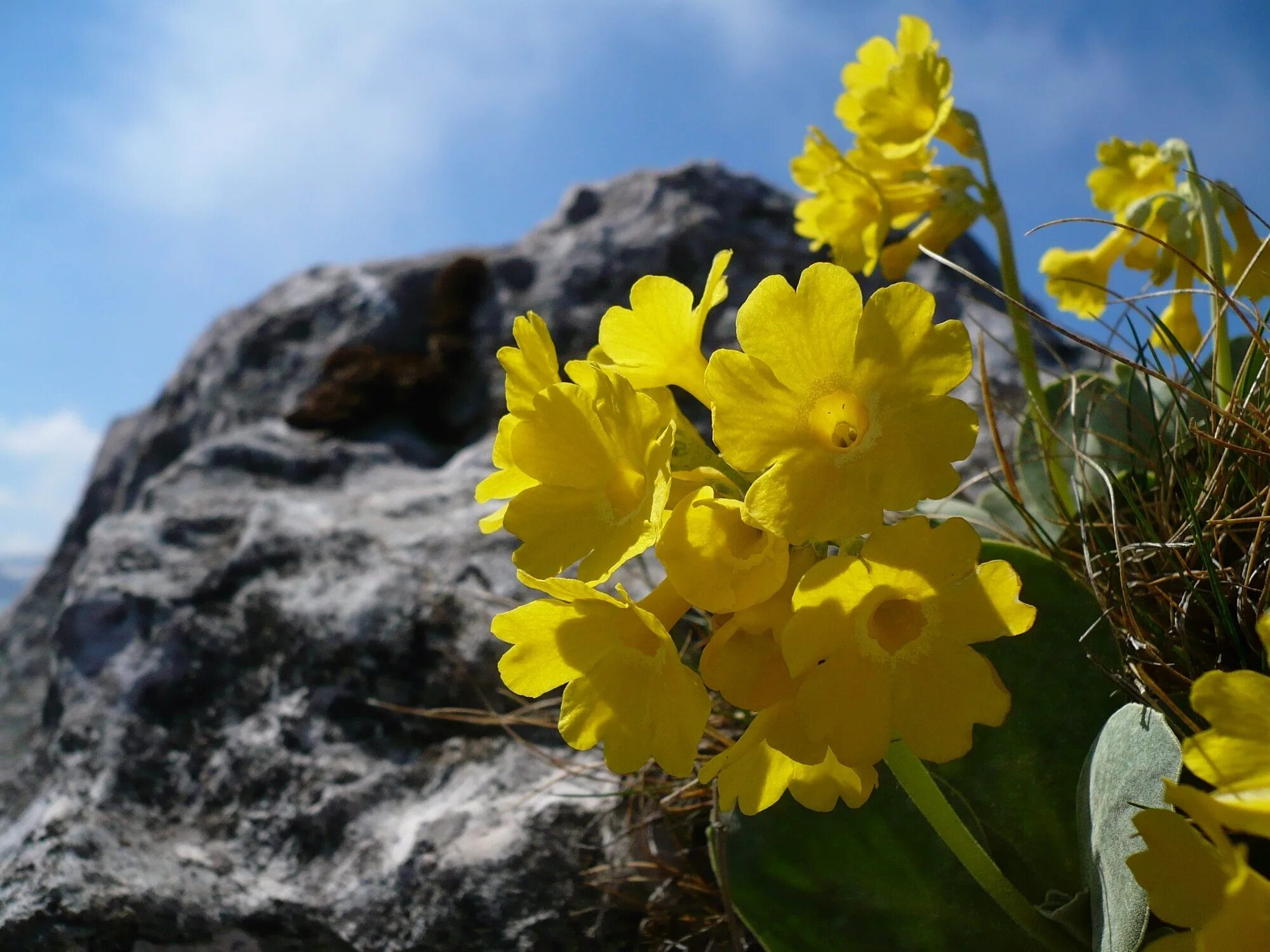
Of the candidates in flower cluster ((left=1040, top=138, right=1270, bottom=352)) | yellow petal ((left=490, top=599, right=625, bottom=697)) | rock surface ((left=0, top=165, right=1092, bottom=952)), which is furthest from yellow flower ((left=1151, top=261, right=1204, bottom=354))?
yellow petal ((left=490, top=599, right=625, bottom=697))

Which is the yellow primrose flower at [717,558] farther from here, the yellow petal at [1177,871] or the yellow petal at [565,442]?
the yellow petal at [1177,871]

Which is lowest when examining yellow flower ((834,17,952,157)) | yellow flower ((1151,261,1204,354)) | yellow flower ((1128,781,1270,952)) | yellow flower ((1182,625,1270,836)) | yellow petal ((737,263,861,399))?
yellow flower ((1128,781,1270,952))

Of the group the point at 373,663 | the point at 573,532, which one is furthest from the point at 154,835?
the point at 573,532

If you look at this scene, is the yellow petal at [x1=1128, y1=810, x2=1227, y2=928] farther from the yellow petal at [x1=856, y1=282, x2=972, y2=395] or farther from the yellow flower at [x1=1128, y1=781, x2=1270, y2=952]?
the yellow petal at [x1=856, y1=282, x2=972, y2=395]

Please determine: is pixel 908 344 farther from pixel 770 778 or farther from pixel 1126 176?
pixel 1126 176

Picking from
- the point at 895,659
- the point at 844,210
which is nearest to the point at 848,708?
the point at 895,659
